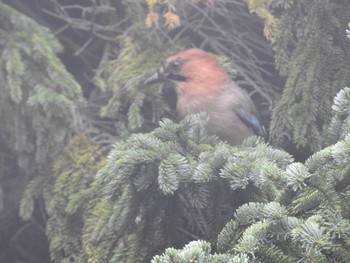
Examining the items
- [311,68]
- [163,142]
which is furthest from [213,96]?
[163,142]

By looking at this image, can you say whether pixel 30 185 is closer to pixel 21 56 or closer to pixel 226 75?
pixel 21 56

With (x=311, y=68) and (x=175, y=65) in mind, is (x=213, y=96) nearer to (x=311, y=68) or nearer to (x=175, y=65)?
(x=175, y=65)

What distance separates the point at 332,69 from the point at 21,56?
1455 millimetres

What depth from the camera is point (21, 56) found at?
129 inches

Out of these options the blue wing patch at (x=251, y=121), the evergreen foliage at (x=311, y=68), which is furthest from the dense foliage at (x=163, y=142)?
the blue wing patch at (x=251, y=121)

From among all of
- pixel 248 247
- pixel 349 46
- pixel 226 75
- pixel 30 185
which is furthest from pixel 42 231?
pixel 248 247

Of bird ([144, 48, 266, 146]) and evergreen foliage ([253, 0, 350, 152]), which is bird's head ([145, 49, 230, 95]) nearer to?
bird ([144, 48, 266, 146])

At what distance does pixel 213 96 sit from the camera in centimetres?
384

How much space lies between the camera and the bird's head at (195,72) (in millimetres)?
3805

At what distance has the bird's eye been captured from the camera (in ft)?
12.4

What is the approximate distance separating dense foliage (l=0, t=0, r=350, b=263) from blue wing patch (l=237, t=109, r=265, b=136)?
0.21 metres

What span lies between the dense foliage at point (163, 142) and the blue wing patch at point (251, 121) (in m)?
0.21

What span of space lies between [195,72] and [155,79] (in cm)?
31

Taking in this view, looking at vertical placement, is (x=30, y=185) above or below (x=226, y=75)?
below
